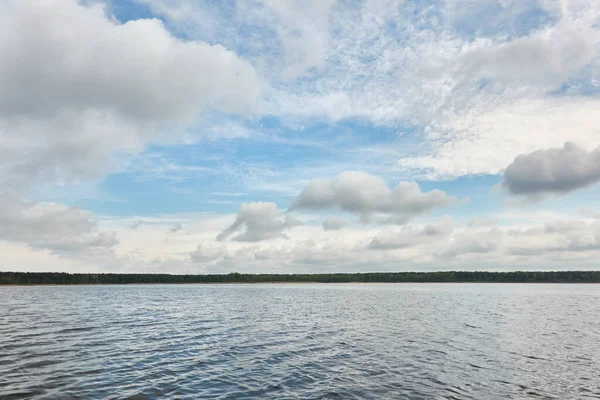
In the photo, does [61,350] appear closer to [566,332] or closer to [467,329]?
[467,329]

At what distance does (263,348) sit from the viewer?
32062 millimetres

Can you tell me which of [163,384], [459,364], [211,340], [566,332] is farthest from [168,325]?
[566,332]

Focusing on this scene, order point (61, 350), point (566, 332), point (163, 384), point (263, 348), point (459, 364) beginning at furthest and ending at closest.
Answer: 1. point (566, 332)
2. point (263, 348)
3. point (61, 350)
4. point (459, 364)
5. point (163, 384)

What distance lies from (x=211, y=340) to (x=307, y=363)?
1303 centimetres

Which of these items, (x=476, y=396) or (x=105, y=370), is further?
(x=105, y=370)

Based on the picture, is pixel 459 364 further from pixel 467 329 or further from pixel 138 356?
pixel 138 356

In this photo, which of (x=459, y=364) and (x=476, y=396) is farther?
(x=459, y=364)

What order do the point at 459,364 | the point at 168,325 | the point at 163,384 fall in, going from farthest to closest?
the point at 168,325, the point at 459,364, the point at 163,384

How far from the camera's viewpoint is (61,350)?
2966cm

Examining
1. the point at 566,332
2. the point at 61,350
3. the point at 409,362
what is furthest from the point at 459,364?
the point at 61,350

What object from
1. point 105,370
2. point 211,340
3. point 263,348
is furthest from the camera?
point 211,340

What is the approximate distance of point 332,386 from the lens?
21.0 metres

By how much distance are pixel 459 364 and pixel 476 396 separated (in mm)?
7427

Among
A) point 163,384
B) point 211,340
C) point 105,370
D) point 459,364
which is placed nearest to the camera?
point 163,384
